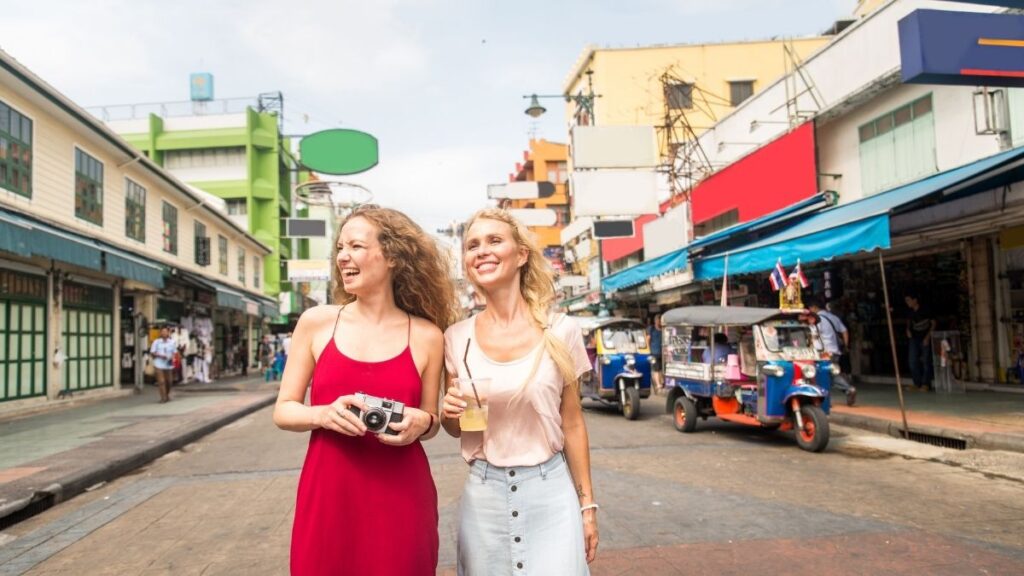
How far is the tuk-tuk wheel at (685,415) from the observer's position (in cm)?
952

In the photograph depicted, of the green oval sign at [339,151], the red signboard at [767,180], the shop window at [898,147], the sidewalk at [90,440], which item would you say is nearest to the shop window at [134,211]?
the sidewalk at [90,440]

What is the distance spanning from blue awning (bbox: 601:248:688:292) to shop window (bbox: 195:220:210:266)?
1406 cm

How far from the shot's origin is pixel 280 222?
3675cm

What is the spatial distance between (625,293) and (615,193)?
4.06 meters

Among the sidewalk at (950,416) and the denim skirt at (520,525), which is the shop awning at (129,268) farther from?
the denim skirt at (520,525)

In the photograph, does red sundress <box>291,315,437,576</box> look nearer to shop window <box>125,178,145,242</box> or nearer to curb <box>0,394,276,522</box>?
curb <box>0,394,276,522</box>

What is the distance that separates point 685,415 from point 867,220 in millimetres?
3482

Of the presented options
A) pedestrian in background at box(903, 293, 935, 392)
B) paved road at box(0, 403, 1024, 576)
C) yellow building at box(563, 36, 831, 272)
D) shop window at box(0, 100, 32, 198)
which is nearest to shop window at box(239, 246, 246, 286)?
yellow building at box(563, 36, 831, 272)

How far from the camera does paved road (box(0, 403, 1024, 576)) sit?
13.8 feet

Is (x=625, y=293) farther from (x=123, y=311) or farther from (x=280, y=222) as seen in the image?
(x=280, y=222)

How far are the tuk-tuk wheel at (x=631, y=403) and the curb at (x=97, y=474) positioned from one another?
6.77 m

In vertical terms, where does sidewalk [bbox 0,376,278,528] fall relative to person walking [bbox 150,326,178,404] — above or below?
below

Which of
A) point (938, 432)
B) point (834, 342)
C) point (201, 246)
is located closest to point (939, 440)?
point (938, 432)

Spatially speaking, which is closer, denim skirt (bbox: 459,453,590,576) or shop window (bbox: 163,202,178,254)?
denim skirt (bbox: 459,453,590,576)
